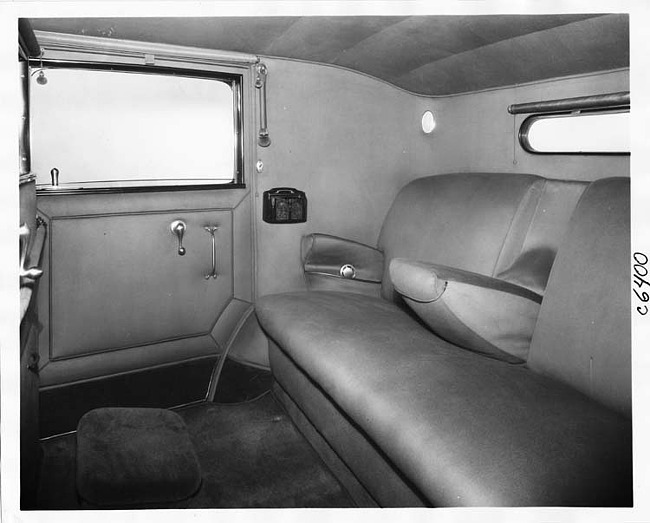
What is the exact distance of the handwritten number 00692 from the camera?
1.30 meters

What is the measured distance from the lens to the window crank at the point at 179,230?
2.41 m

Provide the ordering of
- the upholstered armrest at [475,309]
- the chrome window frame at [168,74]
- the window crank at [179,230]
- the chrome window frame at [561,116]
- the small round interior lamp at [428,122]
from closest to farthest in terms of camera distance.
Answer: the upholstered armrest at [475,309], the chrome window frame at [561,116], the chrome window frame at [168,74], the window crank at [179,230], the small round interior lamp at [428,122]

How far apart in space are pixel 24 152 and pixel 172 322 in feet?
2.99

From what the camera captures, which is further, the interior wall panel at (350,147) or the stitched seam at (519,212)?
the interior wall panel at (350,147)

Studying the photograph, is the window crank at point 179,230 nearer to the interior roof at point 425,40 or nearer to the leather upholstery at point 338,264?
the leather upholstery at point 338,264

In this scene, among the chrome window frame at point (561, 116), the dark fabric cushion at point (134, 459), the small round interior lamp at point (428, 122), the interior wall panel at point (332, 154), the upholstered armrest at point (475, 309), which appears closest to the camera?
the dark fabric cushion at point (134, 459)

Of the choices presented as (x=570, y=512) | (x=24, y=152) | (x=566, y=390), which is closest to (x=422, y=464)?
(x=570, y=512)

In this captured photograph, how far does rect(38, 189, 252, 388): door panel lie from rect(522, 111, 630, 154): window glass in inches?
51.2

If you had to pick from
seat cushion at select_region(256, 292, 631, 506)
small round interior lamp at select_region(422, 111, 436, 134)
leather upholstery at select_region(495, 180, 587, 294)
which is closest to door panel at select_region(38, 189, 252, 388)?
seat cushion at select_region(256, 292, 631, 506)

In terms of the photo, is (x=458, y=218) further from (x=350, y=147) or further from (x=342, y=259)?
(x=350, y=147)

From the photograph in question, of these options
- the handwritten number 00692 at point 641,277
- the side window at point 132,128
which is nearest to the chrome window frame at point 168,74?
the side window at point 132,128

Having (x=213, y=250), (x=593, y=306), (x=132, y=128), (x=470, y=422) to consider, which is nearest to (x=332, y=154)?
(x=213, y=250)

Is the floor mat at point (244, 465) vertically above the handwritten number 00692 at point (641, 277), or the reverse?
the handwritten number 00692 at point (641, 277)

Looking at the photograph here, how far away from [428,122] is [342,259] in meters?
0.84
